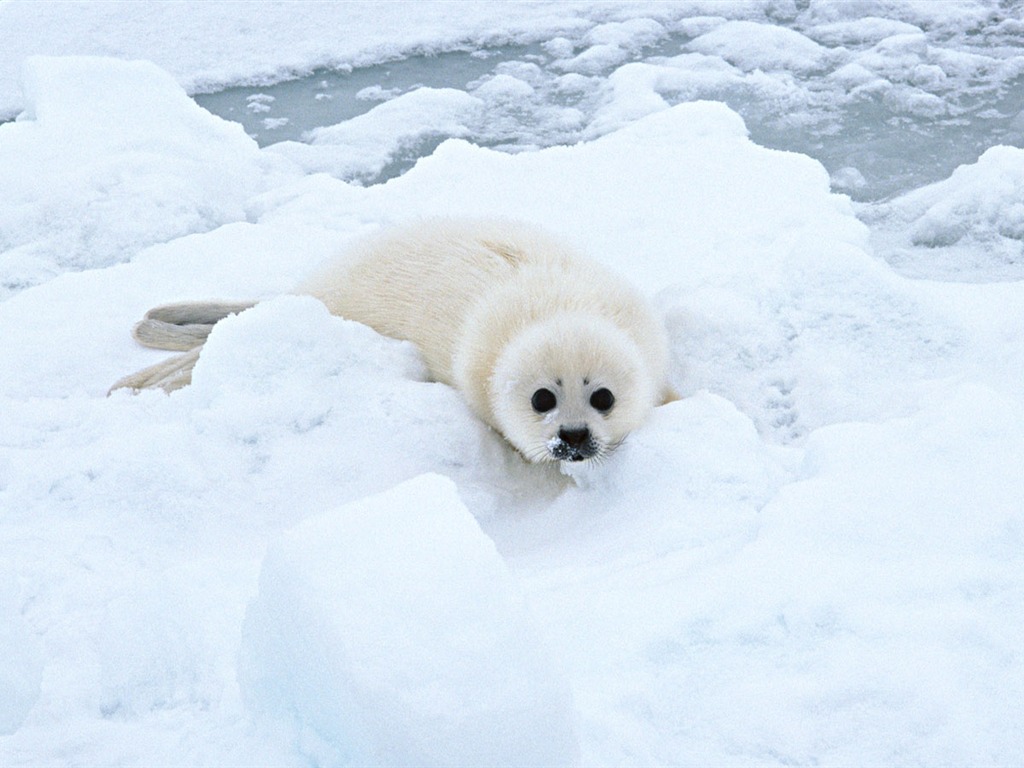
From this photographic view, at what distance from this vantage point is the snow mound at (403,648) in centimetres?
113

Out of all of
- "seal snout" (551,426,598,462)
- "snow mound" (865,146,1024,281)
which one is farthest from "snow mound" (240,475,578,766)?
"snow mound" (865,146,1024,281)

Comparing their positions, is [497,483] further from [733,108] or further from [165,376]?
[733,108]

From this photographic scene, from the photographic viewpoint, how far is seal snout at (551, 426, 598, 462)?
8.67 ft

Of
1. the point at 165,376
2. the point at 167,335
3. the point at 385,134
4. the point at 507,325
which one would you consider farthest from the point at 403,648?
the point at 385,134

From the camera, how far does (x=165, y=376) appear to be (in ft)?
10.2

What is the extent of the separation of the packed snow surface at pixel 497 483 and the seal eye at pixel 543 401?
171 mm

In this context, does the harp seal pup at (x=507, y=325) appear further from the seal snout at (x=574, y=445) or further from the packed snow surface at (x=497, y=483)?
the packed snow surface at (x=497, y=483)

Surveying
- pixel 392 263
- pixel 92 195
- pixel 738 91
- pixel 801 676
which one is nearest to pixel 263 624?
pixel 801 676

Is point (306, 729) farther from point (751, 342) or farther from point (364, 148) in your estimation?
point (364, 148)

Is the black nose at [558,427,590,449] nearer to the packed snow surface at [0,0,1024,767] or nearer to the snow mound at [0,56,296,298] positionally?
the packed snow surface at [0,0,1024,767]

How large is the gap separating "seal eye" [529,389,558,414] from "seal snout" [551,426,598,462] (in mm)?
144

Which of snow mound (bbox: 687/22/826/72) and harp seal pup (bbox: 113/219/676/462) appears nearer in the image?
harp seal pup (bbox: 113/219/676/462)

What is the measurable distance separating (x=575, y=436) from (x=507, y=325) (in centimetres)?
49

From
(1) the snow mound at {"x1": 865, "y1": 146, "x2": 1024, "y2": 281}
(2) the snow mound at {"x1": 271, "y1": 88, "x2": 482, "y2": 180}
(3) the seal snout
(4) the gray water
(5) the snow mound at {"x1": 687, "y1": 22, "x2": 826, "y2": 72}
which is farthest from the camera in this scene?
(5) the snow mound at {"x1": 687, "y1": 22, "x2": 826, "y2": 72}
